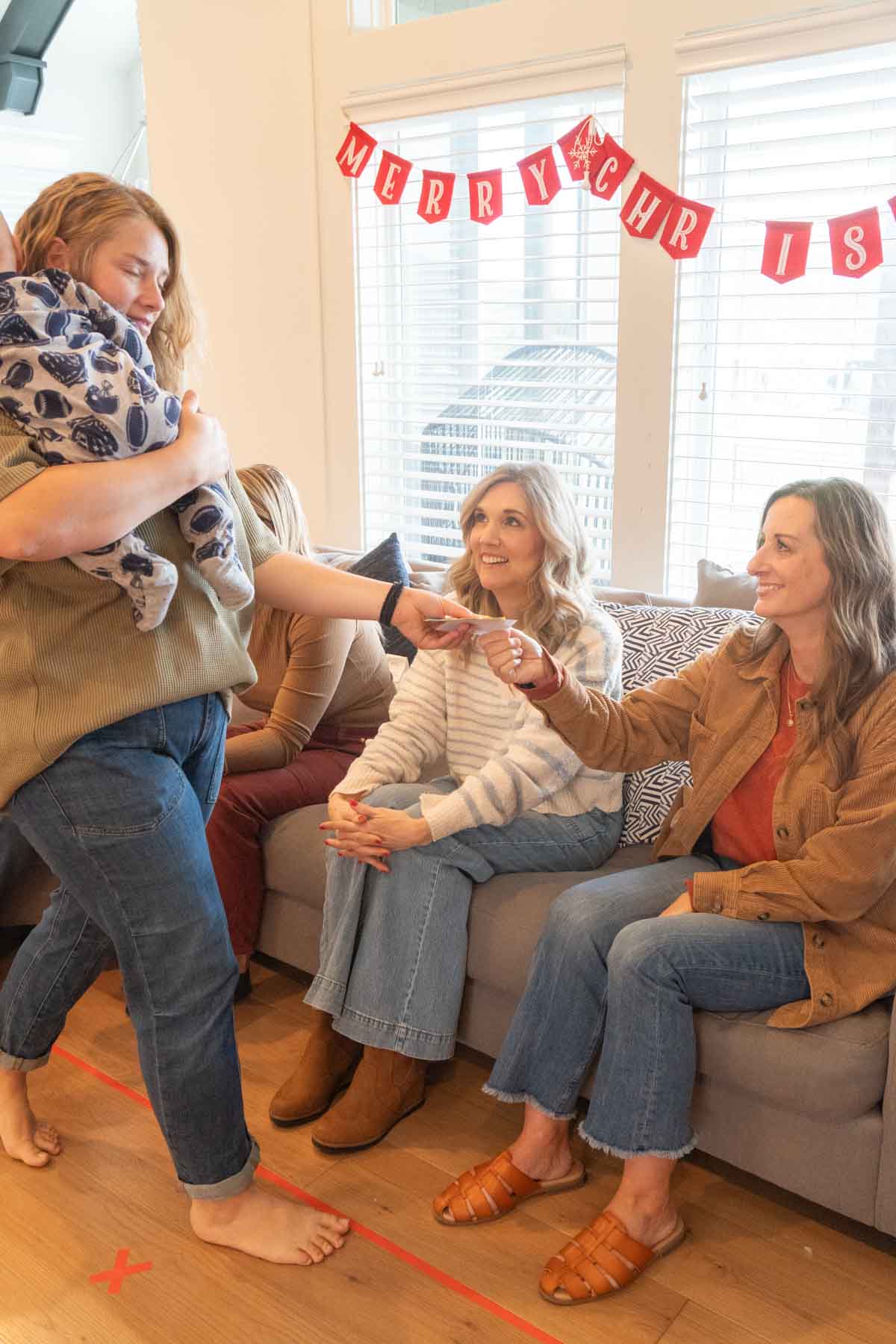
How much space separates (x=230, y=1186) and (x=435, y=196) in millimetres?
2644

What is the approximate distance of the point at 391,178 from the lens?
3.30m

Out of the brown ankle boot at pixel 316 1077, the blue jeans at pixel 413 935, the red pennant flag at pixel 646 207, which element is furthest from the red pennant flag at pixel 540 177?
the brown ankle boot at pixel 316 1077

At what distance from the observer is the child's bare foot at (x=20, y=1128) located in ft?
6.40

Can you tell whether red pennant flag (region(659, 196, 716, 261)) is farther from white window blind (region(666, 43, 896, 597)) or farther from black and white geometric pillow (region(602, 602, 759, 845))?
black and white geometric pillow (region(602, 602, 759, 845))

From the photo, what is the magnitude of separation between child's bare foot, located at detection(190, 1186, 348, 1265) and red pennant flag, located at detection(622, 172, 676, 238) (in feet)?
7.66

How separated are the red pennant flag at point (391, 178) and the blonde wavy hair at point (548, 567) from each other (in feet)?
4.77

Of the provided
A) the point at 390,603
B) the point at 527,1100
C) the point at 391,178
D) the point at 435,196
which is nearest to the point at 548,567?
the point at 390,603

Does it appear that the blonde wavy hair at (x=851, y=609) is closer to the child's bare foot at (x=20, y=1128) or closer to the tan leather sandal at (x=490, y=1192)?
the tan leather sandal at (x=490, y=1192)

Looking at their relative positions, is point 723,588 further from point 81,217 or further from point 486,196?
point 81,217

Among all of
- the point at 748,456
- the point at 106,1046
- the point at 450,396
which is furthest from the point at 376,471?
the point at 106,1046

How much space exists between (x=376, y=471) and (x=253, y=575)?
2.05 metres

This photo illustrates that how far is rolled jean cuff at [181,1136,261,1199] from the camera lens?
5.50ft

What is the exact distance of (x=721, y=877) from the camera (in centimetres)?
179

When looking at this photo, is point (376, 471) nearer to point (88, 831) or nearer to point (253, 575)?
point (253, 575)
